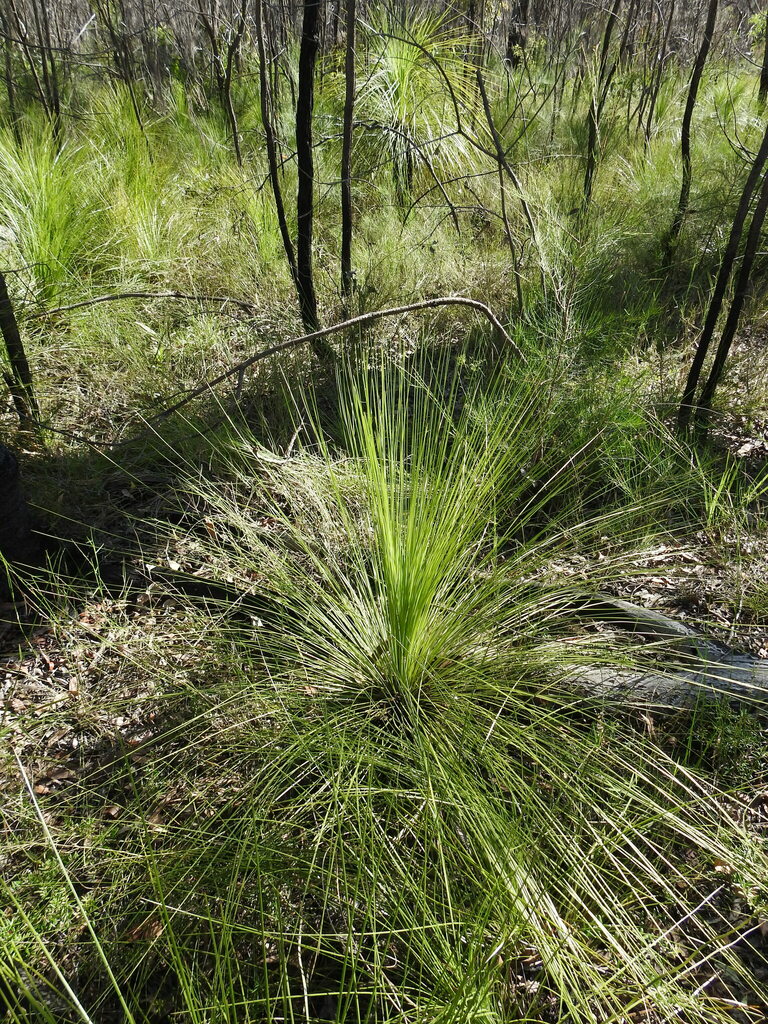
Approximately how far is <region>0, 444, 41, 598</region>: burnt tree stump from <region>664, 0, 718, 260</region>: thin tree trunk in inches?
112

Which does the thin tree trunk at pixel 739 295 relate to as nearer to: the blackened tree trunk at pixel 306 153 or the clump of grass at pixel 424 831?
the clump of grass at pixel 424 831

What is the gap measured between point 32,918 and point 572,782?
0.98m

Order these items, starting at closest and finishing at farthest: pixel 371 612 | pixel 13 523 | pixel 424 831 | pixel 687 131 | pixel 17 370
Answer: pixel 424 831, pixel 371 612, pixel 13 523, pixel 17 370, pixel 687 131

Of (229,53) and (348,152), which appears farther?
(229,53)

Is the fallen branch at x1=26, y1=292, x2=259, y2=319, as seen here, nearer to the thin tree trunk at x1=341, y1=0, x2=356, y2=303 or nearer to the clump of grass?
the thin tree trunk at x1=341, y1=0, x2=356, y2=303

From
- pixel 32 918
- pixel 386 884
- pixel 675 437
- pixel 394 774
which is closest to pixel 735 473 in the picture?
pixel 675 437

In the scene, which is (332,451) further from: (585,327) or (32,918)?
(32,918)

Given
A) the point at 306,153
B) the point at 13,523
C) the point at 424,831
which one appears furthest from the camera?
the point at 306,153

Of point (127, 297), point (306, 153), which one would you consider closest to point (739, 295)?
point (306, 153)

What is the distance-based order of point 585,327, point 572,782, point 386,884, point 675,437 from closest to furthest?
1. point 386,884
2. point 572,782
3. point 675,437
4. point 585,327

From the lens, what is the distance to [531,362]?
233cm

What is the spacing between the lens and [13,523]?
191 centimetres

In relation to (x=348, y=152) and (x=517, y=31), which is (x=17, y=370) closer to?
(x=348, y=152)

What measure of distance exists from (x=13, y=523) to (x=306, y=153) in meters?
1.65
